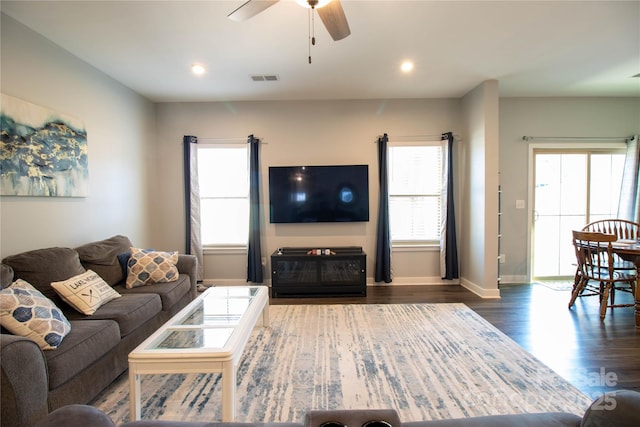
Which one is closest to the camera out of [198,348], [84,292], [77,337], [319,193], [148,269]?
[198,348]

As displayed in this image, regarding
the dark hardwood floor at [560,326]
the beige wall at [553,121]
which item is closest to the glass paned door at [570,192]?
the beige wall at [553,121]

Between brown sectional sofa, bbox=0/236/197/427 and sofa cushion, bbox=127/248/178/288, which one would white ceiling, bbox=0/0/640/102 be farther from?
sofa cushion, bbox=127/248/178/288

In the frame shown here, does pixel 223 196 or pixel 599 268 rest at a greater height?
pixel 223 196

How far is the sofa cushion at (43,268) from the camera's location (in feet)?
7.02

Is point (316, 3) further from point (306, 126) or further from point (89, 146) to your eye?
point (89, 146)

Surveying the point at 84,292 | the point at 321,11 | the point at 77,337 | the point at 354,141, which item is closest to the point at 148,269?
the point at 84,292

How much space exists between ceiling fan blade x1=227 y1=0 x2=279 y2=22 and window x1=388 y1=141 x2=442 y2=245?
2.96 metres

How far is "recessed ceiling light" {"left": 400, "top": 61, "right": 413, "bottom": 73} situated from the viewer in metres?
3.25

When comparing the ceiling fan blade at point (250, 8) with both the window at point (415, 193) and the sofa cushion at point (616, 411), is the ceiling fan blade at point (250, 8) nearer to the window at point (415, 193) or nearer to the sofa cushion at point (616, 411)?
the sofa cushion at point (616, 411)

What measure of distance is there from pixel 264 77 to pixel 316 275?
8.69ft

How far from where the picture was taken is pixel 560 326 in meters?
2.93

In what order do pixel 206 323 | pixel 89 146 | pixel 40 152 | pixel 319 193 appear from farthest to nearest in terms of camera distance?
pixel 319 193
pixel 89 146
pixel 40 152
pixel 206 323

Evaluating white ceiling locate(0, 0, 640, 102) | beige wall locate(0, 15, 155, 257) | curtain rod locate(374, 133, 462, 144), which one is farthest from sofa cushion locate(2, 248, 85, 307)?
curtain rod locate(374, 133, 462, 144)

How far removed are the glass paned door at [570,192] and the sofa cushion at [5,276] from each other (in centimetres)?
601
